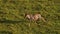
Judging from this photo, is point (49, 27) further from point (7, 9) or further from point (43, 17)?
point (7, 9)

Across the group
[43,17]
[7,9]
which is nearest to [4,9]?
[7,9]

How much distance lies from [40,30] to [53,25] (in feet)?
0.96

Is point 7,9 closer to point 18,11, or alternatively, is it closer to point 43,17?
point 18,11

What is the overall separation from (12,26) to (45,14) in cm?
73

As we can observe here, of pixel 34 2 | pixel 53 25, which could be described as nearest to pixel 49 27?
pixel 53 25

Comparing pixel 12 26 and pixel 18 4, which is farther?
pixel 18 4

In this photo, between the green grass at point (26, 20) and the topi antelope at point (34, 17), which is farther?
the topi antelope at point (34, 17)

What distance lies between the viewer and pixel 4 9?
480 centimetres

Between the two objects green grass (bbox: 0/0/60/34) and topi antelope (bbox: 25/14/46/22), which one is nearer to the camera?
green grass (bbox: 0/0/60/34)

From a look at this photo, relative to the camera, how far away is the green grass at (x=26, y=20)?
4.55m

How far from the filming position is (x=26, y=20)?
4660 mm

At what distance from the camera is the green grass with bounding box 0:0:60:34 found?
455 centimetres

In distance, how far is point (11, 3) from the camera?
4953 mm

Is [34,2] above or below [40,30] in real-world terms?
above
